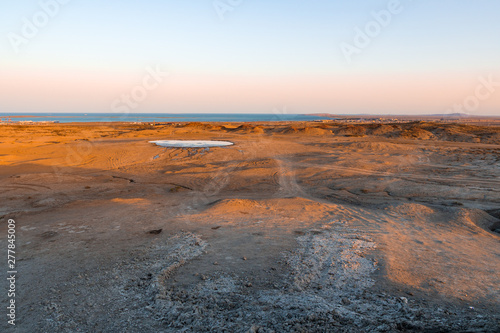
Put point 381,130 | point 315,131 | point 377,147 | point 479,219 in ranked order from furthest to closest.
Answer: point 315,131, point 381,130, point 377,147, point 479,219

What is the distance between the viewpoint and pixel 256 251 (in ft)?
24.1

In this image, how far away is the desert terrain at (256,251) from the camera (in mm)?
4766

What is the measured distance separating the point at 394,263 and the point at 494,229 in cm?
531

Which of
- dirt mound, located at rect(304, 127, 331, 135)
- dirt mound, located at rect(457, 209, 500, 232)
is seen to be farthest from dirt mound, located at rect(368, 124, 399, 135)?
dirt mound, located at rect(457, 209, 500, 232)

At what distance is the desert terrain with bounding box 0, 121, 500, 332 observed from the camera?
4.77 m

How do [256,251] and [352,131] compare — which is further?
[352,131]

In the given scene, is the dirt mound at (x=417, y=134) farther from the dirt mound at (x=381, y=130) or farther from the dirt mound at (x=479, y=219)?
the dirt mound at (x=479, y=219)

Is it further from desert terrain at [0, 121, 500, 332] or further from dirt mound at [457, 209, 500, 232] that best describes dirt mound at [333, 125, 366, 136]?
dirt mound at [457, 209, 500, 232]

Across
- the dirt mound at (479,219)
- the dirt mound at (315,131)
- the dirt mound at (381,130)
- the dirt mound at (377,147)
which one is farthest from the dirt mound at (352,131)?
the dirt mound at (479,219)

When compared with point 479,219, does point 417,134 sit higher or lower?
higher

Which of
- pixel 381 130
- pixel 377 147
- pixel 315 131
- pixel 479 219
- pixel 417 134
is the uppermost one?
pixel 381 130

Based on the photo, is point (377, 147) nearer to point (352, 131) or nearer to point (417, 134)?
Answer: point (417, 134)

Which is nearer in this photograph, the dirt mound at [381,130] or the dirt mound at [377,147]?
the dirt mound at [377,147]

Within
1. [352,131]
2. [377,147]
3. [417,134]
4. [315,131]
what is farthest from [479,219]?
[352,131]
